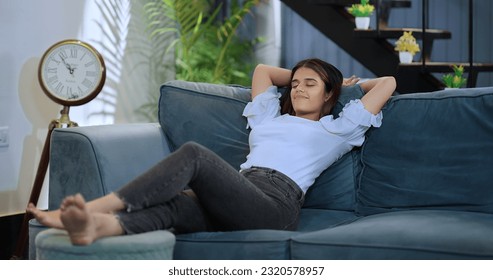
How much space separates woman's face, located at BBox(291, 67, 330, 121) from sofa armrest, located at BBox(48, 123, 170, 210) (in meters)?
0.63

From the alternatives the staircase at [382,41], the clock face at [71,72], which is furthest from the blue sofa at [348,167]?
the staircase at [382,41]

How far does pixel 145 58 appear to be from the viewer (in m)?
4.91

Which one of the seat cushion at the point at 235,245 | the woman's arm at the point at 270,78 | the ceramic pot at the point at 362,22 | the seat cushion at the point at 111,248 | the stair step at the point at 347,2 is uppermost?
the stair step at the point at 347,2

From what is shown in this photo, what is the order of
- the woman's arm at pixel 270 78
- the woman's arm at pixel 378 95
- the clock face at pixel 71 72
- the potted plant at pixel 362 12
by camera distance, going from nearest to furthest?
the woman's arm at pixel 378 95 < the woman's arm at pixel 270 78 < the clock face at pixel 71 72 < the potted plant at pixel 362 12

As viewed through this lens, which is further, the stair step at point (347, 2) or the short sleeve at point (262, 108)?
the stair step at point (347, 2)

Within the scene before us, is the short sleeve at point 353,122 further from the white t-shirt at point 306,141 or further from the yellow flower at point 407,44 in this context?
the yellow flower at point 407,44

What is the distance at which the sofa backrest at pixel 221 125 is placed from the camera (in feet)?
8.95

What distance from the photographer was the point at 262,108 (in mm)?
2830

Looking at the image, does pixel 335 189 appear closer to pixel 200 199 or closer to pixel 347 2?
pixel 200 199

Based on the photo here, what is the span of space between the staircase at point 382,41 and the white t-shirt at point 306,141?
6.00 ft

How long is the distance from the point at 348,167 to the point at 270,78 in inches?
20.2

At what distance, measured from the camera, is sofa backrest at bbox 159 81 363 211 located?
2.73m
